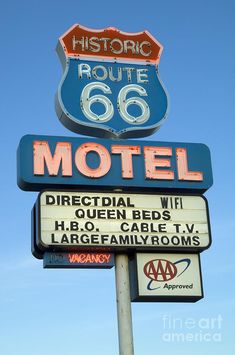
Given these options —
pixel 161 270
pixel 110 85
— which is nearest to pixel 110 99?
pixel 110 85

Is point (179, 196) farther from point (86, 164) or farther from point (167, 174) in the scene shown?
point (86, 164)

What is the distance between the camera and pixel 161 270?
18.7 metres

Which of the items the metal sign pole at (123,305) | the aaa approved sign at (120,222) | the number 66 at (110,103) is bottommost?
the metal sign pole at (123,305)

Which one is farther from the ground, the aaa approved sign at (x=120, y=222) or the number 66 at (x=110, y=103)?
the number 66 at (x=110, y=103)

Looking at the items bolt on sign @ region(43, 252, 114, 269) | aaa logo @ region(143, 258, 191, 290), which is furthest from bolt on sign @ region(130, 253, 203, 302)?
bolt on sign @ region(43, 252, 114, 269)

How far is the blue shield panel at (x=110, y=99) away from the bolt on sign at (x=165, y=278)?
10.2 feet

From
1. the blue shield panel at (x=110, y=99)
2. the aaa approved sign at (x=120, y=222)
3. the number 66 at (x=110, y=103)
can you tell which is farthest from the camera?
the number 66 at (x=110, y=103)

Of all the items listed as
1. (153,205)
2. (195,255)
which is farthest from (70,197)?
Result: (195,255)

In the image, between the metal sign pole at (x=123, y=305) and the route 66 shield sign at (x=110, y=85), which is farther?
the route 66 shield sign at (x=110, y=85)

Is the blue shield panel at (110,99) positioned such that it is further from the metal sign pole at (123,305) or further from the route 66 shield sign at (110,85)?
the metal sign pole at (123,305)

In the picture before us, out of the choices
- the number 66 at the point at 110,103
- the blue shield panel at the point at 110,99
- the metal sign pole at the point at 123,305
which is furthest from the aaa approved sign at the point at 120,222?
the number 66 at the point at 110,103

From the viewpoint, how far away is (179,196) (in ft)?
63.2

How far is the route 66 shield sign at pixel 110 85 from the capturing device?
19609mm

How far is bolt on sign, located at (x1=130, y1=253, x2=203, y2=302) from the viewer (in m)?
18.5
